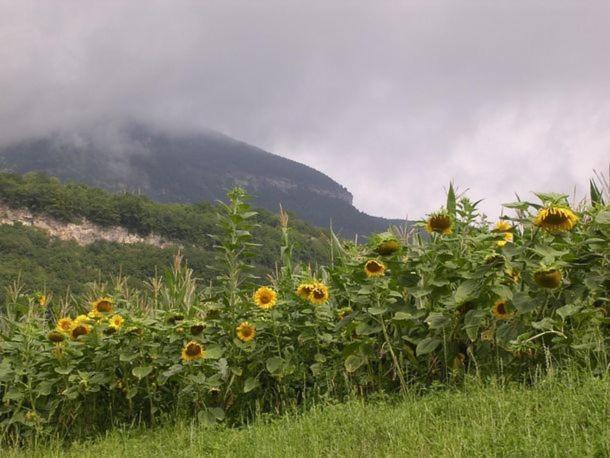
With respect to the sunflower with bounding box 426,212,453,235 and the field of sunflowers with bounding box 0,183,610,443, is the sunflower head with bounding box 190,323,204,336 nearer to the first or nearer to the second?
the field of sunflowers with bounding box 0,183,610,443

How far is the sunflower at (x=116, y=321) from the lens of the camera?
15.5 feet

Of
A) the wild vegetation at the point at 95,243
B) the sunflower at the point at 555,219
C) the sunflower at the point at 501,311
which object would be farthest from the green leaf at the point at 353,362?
the wild vegetation at the point at 95,243

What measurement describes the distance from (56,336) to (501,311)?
311 cm

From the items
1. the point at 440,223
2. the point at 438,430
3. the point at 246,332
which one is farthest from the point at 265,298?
the point at 438,430

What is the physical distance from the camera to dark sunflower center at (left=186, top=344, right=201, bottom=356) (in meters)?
4.27

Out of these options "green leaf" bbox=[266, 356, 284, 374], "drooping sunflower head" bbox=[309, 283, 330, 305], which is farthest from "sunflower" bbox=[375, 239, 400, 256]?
"green leaf" bbox=[266, 356, 284, 374]

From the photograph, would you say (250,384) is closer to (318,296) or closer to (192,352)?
(192,352)

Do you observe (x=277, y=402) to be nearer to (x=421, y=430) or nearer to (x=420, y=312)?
(x=420, y=312)

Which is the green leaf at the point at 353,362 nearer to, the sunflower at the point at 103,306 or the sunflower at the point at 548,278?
the sunflower at the point at 548,278

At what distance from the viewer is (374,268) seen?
396 centimetres

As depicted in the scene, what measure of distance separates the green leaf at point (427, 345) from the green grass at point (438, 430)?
0.26 m

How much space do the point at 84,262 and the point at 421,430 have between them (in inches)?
1911

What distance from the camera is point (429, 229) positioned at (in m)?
3.99

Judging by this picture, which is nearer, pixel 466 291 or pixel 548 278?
pixel 548 278
